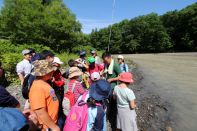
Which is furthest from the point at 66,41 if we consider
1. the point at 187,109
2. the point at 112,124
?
the point at 112,124

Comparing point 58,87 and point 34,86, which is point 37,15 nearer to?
point 58,87

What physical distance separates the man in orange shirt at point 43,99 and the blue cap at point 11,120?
3.27 ft

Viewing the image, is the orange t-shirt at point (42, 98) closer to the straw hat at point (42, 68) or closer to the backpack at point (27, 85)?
the straw hat at point (42, 68)

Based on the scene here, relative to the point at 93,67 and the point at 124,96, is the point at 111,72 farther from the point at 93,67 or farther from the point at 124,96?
the point at 124,96

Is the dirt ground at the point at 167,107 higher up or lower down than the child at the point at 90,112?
lower down

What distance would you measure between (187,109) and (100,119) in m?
5.63

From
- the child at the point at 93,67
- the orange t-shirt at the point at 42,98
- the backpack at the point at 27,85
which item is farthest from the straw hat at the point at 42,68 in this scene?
the child at the point at 93,67

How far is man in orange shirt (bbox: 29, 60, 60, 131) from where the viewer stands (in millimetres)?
3375

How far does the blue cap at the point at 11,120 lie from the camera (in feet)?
7.35

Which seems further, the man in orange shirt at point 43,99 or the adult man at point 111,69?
the adult man at point 111,69

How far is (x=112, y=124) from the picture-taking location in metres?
6.46

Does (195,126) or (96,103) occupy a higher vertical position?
(96,103)

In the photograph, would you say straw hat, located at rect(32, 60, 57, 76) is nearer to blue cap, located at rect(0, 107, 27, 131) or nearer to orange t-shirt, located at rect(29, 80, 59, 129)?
orange t-shirt, located at rect(29, 80, 59, 129)

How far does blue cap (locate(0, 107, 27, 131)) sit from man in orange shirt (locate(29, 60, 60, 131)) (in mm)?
997
